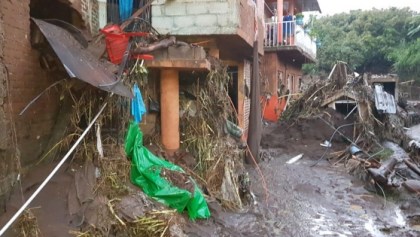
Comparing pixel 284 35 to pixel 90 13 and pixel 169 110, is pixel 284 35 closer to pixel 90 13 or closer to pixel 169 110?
pixel 169 110

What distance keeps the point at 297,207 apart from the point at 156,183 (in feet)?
11.7

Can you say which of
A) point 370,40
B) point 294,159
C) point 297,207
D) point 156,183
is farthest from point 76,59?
point 370,40

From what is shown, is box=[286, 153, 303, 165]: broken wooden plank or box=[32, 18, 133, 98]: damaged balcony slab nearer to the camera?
box=[32, 18, 133, 98]: damaged balcony slab

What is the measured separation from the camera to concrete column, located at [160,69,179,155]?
736 centimetres

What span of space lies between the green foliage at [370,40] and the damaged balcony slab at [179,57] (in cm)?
2755

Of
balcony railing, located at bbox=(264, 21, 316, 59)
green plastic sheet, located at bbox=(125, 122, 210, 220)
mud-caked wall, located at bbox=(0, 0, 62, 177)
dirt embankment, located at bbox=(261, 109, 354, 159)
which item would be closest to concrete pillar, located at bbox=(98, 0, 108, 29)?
mud-caked wall, located at bbox=(0, 0, 62, 177)

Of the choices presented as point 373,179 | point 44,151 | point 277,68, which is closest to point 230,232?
point 44,151

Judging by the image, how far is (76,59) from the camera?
457cm

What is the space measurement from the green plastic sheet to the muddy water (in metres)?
0.30

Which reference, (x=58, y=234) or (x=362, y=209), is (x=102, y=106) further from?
(x=362, y=209)

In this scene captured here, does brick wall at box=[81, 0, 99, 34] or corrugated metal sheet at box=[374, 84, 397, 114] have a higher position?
brick wall at box=[81, 0, 99, 34]

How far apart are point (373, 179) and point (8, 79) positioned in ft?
28.8

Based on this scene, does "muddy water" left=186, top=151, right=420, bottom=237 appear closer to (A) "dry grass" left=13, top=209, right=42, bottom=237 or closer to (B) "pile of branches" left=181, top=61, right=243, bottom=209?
(B) "pile of branches" left=181, top=61, right=243, bottom=209

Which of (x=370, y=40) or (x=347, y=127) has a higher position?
(x=370, y=40)
